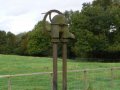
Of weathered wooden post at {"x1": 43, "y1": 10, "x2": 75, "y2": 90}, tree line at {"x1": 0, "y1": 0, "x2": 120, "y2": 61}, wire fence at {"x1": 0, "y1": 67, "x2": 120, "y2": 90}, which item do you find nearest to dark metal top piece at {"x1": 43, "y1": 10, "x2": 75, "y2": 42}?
weathered wooden post at {"x1": 43, "y1": 10, "x2": 75, "y2": 90}

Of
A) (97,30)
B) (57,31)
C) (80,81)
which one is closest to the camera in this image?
(57,31)

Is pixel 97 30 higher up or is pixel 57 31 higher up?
pixel 97 30

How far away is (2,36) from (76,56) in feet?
115

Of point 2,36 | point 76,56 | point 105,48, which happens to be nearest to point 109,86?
point 105,48

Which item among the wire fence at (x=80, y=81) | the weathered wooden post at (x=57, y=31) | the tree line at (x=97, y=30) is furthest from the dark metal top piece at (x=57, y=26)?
the tree line at (x=97, y=30)

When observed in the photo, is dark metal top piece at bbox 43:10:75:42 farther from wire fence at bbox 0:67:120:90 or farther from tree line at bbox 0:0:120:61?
tree line at bbox 0:0:120:61

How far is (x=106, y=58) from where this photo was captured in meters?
65.8

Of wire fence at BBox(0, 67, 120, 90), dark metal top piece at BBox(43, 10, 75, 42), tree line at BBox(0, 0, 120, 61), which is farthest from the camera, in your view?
tree line at BBox(0, 0, 120, 61)

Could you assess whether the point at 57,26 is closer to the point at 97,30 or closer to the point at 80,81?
the point at 80,81

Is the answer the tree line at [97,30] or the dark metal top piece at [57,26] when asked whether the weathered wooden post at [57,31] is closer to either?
the dark metal top piece at [57,26]

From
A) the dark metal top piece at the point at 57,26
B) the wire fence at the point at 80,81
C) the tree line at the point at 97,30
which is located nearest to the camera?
the dark metal top piece at the point at 57,26

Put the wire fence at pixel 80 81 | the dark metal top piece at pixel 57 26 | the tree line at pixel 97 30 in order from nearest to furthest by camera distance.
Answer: the dark metal top piece at pixel 57 26, the wire fence at pixel 80 81, the tree line at pixel 97 30

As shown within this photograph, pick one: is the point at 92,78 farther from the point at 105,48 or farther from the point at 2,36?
the point at 2,36

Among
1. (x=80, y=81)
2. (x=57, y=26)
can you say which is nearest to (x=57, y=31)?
(x=57, y=26)
